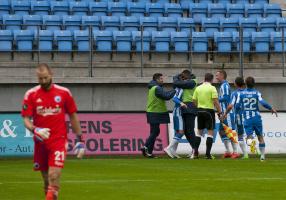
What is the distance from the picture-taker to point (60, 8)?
1307 inches

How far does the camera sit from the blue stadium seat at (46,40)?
29569 millimetres

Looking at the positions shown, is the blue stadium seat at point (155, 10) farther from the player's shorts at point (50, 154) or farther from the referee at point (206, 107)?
the player's shorts at point (50, 154)

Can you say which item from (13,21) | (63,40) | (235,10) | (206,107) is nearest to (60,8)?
(13,21)

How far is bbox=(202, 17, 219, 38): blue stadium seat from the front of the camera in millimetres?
31938

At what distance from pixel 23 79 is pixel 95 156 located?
3.98 metres

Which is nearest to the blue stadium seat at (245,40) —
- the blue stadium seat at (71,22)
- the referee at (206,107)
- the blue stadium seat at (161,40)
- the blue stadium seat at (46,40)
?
the blue stadium seat at (161,40)

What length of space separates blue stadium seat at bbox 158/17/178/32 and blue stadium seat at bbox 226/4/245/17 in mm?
2892

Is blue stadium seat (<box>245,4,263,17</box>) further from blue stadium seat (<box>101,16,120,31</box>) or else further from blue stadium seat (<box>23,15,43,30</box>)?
blue stadium seat (<box>23,15,43,30</box>)

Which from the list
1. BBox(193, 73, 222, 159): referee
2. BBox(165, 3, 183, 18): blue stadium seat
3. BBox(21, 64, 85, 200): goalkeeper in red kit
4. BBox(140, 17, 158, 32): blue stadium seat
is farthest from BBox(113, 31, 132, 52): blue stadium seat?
BBox(21, 64, 85, 200): goalkeeper in red kit

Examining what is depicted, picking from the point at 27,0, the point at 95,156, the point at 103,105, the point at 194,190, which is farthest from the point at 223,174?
the point at 27,0

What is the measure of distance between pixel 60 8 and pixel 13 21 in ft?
8.22

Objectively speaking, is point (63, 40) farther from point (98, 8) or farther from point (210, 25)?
point (210, 25)

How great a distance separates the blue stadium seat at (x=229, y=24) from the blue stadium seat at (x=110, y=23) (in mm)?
3597

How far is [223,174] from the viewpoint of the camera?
17.3 m
